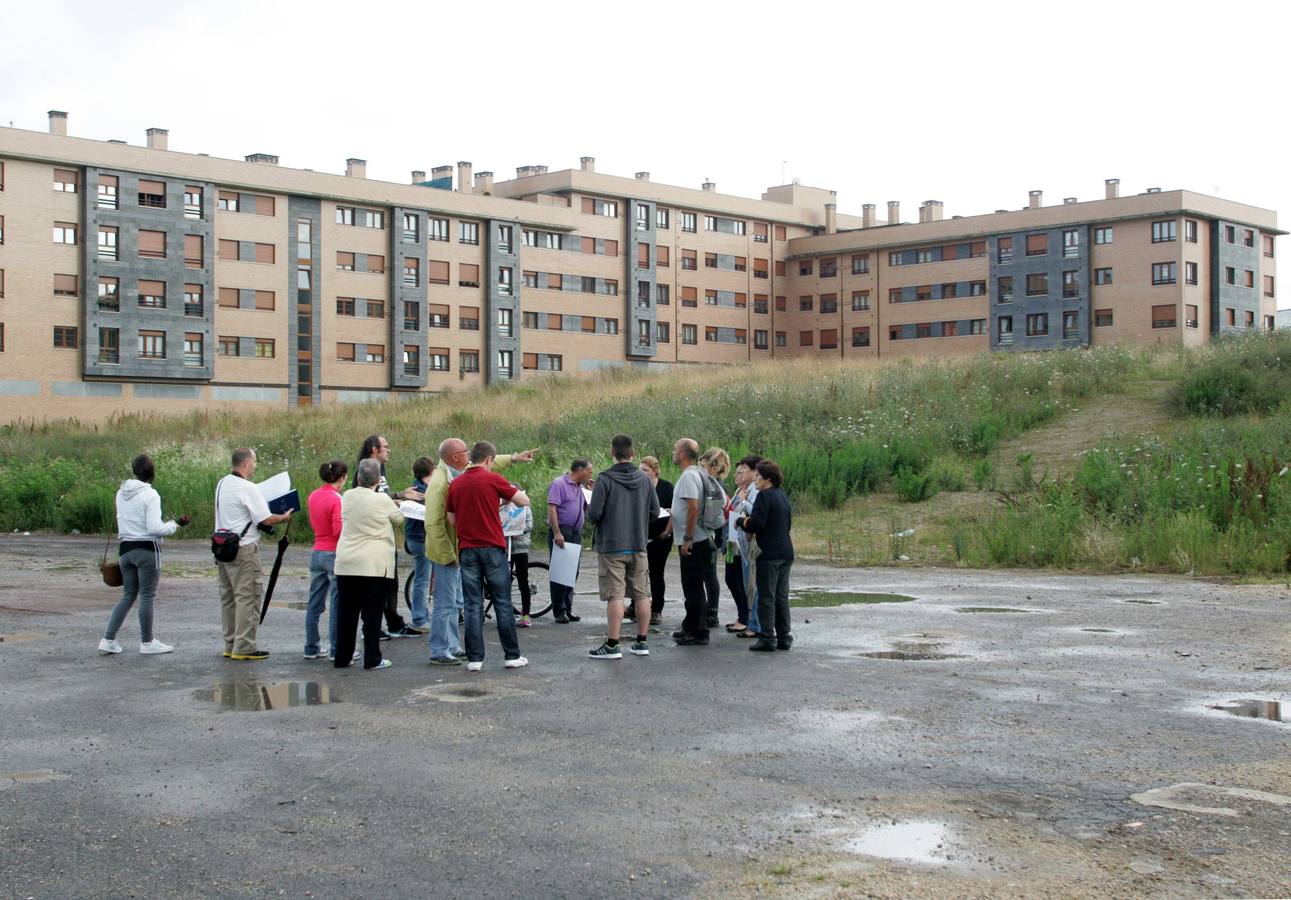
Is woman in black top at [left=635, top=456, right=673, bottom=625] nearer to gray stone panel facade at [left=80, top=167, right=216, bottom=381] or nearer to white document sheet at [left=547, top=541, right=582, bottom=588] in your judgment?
white document sheet at [left=547, top=541, right=582, bottom=588]

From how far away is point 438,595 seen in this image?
1122 centimetres

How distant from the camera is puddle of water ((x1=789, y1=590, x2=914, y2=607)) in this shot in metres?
15.6

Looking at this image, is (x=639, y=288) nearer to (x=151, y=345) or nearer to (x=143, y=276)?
(x=151, y=345)

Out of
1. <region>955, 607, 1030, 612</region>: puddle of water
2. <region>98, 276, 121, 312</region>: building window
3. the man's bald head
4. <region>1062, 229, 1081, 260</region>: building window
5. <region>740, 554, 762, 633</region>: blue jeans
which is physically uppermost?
<region>1062, 229, 1081, 260</region>: building window

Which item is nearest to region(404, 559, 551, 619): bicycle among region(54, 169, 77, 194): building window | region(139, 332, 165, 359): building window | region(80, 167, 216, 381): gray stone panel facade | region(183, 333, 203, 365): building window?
region(80, 167, 216, 381): gray stone panel facade

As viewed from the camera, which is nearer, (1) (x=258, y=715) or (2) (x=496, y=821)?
(2) (x=496, y=821)

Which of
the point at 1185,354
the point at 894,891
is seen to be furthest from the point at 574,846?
the point at 1185,354

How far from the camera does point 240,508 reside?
446 inches

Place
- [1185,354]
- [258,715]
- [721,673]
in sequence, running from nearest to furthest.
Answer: [258,715]
[721,673]
[1185,354]

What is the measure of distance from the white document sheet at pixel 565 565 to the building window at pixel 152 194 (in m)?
63.7

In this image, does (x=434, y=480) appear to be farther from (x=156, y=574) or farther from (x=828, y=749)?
(x=828, y=749)

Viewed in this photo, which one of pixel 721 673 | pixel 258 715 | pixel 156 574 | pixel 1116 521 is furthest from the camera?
pixel 1116 521

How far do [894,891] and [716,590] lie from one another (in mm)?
8000

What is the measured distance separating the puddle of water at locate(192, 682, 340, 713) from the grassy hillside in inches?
509
